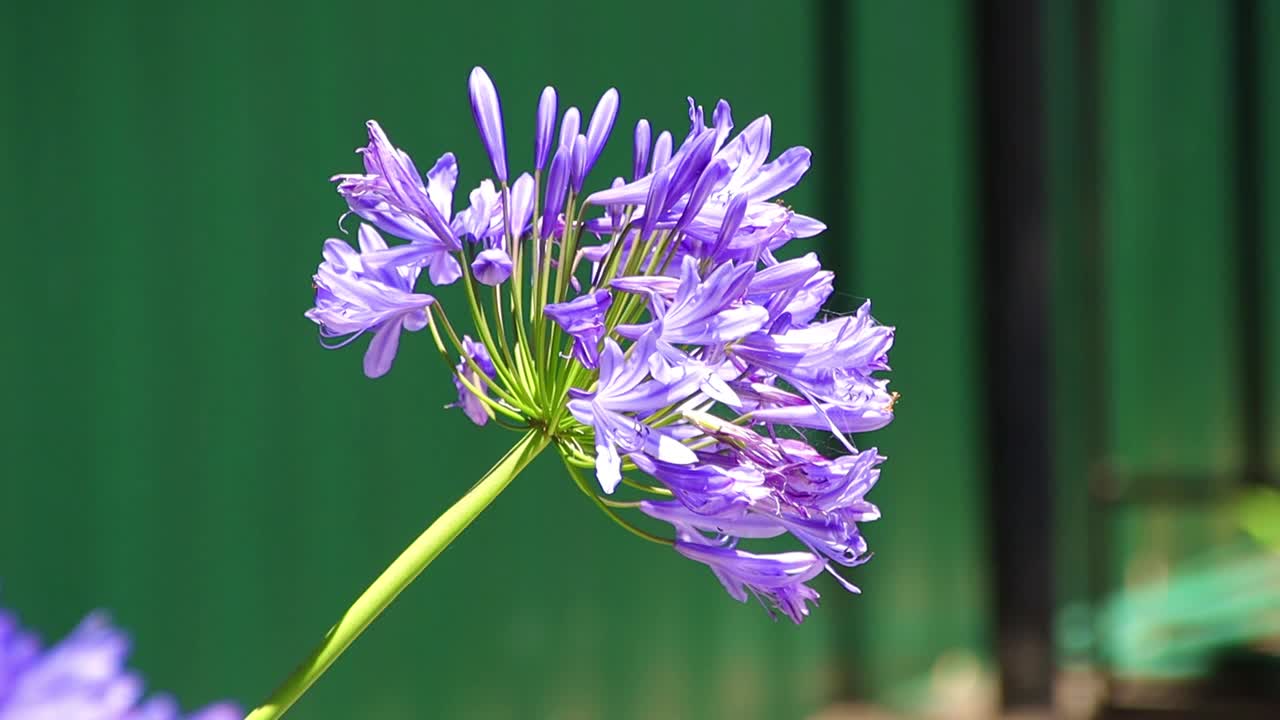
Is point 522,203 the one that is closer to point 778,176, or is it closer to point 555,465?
point 778,176

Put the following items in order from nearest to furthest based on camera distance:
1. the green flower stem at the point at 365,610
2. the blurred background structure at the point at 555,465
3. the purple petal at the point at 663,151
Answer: the green flower stem at the point at 365,610 < the purple petal at the point at 663,151 < the blurred background structure at the point at 555,465

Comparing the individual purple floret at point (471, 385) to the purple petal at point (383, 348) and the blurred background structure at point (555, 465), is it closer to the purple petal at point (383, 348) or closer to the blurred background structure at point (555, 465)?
the purple petal at point (383, 348)

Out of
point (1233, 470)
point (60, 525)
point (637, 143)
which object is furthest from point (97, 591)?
point (1233, 470)

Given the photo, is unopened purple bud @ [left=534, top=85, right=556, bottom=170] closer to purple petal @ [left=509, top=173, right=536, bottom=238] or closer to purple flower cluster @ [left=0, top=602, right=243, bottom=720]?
purple petal @ [left=509, top=173, right=536, bottom=238]

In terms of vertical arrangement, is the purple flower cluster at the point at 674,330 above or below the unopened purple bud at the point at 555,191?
below

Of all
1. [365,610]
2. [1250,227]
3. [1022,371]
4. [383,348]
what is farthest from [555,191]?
[1250,227]

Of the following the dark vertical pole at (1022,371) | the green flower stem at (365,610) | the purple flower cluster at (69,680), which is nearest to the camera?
the purple flower cluster at (69,680)

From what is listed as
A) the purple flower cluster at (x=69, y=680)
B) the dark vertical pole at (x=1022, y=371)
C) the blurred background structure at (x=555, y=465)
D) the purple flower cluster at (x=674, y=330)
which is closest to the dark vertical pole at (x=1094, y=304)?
the blurred background structure at (x=555, y=465)
